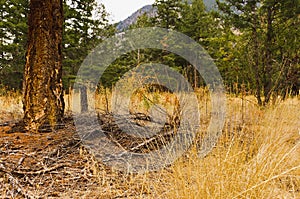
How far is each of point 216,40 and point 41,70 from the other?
1168 cm

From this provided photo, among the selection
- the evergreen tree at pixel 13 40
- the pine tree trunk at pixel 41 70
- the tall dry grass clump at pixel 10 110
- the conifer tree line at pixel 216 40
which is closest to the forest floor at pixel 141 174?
the pine tree trunk at pixel 41 70

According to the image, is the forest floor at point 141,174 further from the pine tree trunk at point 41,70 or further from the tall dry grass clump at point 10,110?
the tall dry grass clump at point 10,110

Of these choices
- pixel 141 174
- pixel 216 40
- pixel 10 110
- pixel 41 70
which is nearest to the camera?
pixel 141 174

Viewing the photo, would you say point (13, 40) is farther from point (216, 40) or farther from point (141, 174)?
point (141, 174)

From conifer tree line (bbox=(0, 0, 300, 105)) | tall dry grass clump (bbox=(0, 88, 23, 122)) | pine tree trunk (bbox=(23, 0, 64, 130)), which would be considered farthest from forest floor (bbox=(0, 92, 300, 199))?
tall dry grass clump (bbox=(0, 88, 23, 122))

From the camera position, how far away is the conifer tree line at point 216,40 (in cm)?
598

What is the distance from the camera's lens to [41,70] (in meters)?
2.88

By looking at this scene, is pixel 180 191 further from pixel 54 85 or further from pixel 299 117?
pixel 299 117

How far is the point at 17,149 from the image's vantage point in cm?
244

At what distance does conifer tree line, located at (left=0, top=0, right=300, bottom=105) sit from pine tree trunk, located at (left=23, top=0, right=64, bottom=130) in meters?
1.01

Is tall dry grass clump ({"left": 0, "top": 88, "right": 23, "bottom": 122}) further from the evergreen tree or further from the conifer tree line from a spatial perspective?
the evergreen tree

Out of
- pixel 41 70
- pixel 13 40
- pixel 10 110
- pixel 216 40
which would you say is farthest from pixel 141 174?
pixel 13 40

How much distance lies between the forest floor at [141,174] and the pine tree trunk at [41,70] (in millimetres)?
219

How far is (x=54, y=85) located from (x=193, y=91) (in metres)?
1.55
